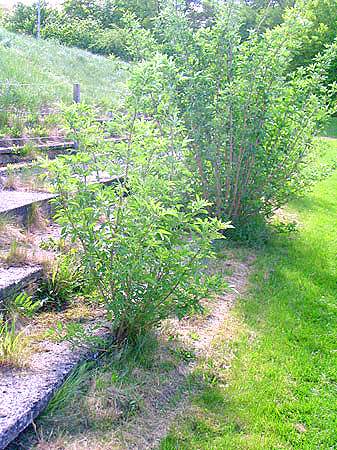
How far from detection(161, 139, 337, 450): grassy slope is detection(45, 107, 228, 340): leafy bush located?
0.55 meters

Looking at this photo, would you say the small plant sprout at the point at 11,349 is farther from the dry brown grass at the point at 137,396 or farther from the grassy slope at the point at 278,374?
the grassy slope at the point at 278,374

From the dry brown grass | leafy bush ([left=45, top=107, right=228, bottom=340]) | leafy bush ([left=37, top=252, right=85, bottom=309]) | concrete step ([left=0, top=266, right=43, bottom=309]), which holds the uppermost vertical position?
leafy bush ([left=45, top=107, right=228, bottom=340])

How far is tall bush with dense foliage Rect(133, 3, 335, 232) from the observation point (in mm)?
4812

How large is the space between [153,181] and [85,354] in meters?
0.97

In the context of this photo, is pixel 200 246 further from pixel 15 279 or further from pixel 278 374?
pixel 15 279

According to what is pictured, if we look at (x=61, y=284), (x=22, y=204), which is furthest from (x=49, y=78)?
(x=61, y=284)

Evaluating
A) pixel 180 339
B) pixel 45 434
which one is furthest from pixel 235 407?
pixel 45 434

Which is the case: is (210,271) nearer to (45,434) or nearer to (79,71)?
(45,434)

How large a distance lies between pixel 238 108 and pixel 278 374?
8.56 feet

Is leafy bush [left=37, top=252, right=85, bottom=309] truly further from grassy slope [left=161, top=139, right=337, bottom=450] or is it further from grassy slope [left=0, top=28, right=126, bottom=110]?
grassy slope [left=0, top=28, right=126, bottom=110]

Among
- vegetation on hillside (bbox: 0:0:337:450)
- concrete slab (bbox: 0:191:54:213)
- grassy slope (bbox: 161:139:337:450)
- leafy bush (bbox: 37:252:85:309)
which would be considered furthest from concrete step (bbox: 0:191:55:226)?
grassy slope (bbox: 161:139:337:450)

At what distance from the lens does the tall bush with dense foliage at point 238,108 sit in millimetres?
4812

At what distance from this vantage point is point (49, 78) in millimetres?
10445

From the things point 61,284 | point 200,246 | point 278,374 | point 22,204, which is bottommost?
point 278,374
